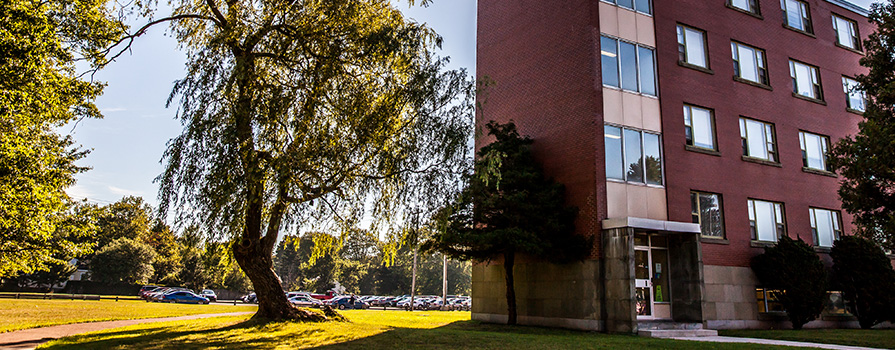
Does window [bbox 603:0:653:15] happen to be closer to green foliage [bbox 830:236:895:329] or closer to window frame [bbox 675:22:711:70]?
window frame [bbox 675:22:711:70]

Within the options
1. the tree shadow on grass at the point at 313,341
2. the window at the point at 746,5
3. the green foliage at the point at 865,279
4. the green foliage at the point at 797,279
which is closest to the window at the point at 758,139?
the green foliage at the point at 797,279

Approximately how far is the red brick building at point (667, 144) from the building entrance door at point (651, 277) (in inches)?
2.5

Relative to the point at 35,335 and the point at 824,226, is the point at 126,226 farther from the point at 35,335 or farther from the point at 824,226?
A: the point at 824,226

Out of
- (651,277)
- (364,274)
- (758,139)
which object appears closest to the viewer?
(651,277)

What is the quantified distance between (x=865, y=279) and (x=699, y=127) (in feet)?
27.2

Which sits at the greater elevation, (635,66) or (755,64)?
(755,64)

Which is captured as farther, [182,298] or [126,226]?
[126,226]

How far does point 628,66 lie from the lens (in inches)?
830

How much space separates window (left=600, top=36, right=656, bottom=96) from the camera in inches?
813

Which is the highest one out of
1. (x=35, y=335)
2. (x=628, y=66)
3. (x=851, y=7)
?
(x=851, y=7)

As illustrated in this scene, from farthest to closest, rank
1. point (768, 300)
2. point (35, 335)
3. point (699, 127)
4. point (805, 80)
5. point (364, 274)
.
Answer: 1. point (364, 274)
2. point (805, 80)
3. point (699, 127)
4. point (768, 300)
5. point (35, 335)

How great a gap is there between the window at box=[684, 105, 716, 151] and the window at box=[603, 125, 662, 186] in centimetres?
169

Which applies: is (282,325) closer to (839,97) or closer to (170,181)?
(170,181)

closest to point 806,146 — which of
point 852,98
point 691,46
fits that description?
point 852,98
